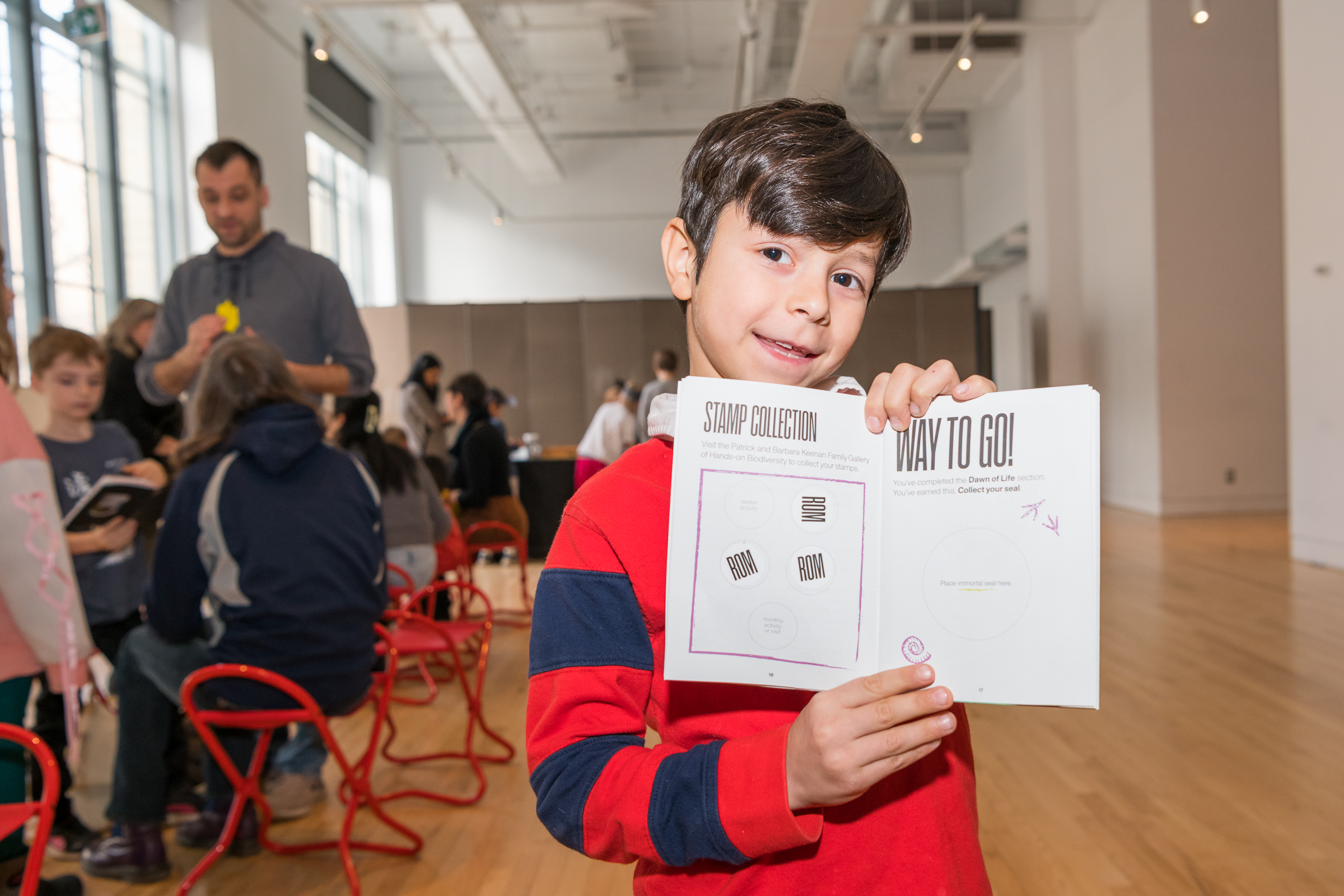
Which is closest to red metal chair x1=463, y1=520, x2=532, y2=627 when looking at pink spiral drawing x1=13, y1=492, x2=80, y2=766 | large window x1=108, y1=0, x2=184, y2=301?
pink spiral drawing x1=13, y1=492, x2=80, y2=766

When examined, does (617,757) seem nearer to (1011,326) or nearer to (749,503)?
(749,503)

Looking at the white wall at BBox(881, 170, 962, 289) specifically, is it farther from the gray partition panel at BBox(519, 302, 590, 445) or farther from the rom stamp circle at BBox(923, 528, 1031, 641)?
the rom stamp circle at BBox(923, 528, 1031, 641)

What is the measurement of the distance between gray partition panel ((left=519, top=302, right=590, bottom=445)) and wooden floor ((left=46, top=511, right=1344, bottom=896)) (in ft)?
27.2

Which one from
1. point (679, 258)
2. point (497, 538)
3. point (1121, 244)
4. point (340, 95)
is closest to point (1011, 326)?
point (1121, 244)

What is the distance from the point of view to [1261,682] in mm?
3732

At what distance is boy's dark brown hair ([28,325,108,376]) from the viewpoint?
9.66 feet

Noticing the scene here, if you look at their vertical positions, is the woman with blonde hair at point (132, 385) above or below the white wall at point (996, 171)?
below

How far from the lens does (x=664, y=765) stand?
70cm

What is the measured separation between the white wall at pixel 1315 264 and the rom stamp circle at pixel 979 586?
21.4 ft

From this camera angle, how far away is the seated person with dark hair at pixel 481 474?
18.1ft

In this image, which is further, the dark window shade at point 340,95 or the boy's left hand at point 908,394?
the dark window shade at point 340,95

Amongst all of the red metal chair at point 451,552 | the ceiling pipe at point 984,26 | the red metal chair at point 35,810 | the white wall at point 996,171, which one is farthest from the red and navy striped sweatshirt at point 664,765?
the white wall at point 996,171

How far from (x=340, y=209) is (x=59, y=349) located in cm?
1225

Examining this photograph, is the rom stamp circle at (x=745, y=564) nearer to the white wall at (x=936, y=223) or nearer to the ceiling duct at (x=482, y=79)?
the ceiling duct at (x=482, y=79)
